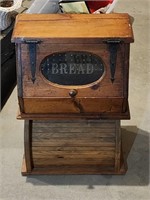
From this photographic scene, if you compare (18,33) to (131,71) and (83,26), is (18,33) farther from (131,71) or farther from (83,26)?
(131,71)

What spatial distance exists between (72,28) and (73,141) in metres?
0.56

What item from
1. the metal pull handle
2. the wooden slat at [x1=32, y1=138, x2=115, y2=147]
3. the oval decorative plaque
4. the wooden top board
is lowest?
the wooden slat at [x1=32, y1=138, x2=115, y2=147]

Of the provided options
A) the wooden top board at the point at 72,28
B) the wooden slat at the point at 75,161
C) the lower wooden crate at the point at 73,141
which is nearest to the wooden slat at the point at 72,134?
the lower wooden crate at the point at 73,141

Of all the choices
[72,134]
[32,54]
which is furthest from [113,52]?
[72,134]

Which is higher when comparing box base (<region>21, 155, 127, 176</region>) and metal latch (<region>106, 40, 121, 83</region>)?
metal latch (<region>106, 40, 121, 83</region>)

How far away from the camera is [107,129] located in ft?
6.66

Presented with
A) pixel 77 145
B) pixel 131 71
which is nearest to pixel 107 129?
pixel 77 145

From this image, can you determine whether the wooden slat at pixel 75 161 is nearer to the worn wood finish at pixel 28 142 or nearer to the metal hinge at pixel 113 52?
the worn wood finish at pixel 28 142

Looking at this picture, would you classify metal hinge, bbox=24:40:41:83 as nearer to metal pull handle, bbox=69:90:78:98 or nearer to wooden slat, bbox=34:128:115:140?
metal pull handle, bbox=69:90:78:98

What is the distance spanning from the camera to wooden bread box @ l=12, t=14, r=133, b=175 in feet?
5.83

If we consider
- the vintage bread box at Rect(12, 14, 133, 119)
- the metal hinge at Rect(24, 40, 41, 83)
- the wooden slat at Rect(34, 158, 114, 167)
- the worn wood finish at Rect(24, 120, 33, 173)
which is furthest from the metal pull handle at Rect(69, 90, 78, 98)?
the wooden slat at Rect(34, 158, 114, 167)

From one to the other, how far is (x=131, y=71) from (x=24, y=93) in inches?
56.9

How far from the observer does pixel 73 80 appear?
186 centimetres

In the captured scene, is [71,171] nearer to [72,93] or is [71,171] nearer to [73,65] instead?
[72,93]
